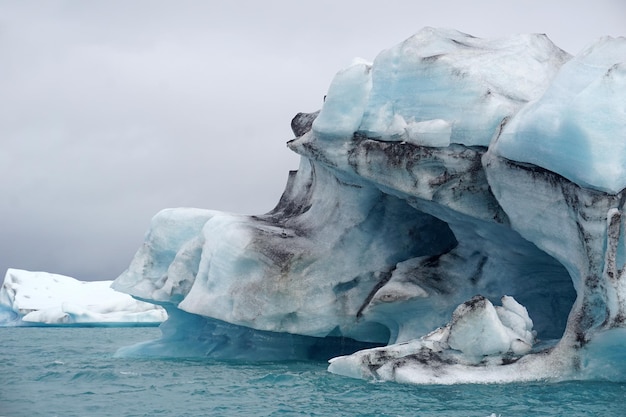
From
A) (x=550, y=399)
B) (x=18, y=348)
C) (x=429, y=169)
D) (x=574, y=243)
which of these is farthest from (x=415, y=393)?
(x=18, y=348)

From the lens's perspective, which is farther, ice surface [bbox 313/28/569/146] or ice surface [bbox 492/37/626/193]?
ice surface [bbox 313/28/569/146]

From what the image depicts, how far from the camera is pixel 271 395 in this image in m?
8.45

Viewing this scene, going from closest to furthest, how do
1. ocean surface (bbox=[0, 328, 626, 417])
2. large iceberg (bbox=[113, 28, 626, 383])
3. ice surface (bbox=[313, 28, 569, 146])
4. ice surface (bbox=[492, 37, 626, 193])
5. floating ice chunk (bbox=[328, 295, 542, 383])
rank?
ocean surface (bbox=[0, 328, 626, 417]) → ice surface (bbox=[492, 37, 626, 193]) → large iceberg (bbox=[113, 28, 626, 383]) → floating ice chunk (bbox=[328, 295, 542, 383]) → ice surface (bbox=[313, 28, 569, 146])

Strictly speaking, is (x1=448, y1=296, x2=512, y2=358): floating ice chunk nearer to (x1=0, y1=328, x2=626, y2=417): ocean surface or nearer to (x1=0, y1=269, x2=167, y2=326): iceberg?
(x1=0, y1=328, x2=626, y2=417): ocean surface

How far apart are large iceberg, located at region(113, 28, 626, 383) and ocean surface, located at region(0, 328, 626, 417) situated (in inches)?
19.0

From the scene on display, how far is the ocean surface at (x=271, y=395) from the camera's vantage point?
23.6ft

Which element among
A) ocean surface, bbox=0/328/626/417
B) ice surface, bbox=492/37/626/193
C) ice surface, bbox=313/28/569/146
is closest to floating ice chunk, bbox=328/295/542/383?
ocean surface, bbox=0/328/626/417

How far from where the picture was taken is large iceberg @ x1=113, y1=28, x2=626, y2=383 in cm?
834

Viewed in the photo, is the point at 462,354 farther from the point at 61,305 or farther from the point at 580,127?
the point at 61,305

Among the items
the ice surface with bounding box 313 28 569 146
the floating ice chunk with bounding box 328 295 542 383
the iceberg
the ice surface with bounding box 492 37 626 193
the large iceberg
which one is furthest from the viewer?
the iceberg

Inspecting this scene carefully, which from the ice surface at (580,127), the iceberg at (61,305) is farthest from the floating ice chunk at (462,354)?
the iceberg at (61,305)

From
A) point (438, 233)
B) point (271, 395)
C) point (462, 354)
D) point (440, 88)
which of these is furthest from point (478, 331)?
point (438, 233)

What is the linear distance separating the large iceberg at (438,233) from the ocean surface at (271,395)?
0.48m

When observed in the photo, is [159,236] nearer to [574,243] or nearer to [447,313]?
[447,313]
